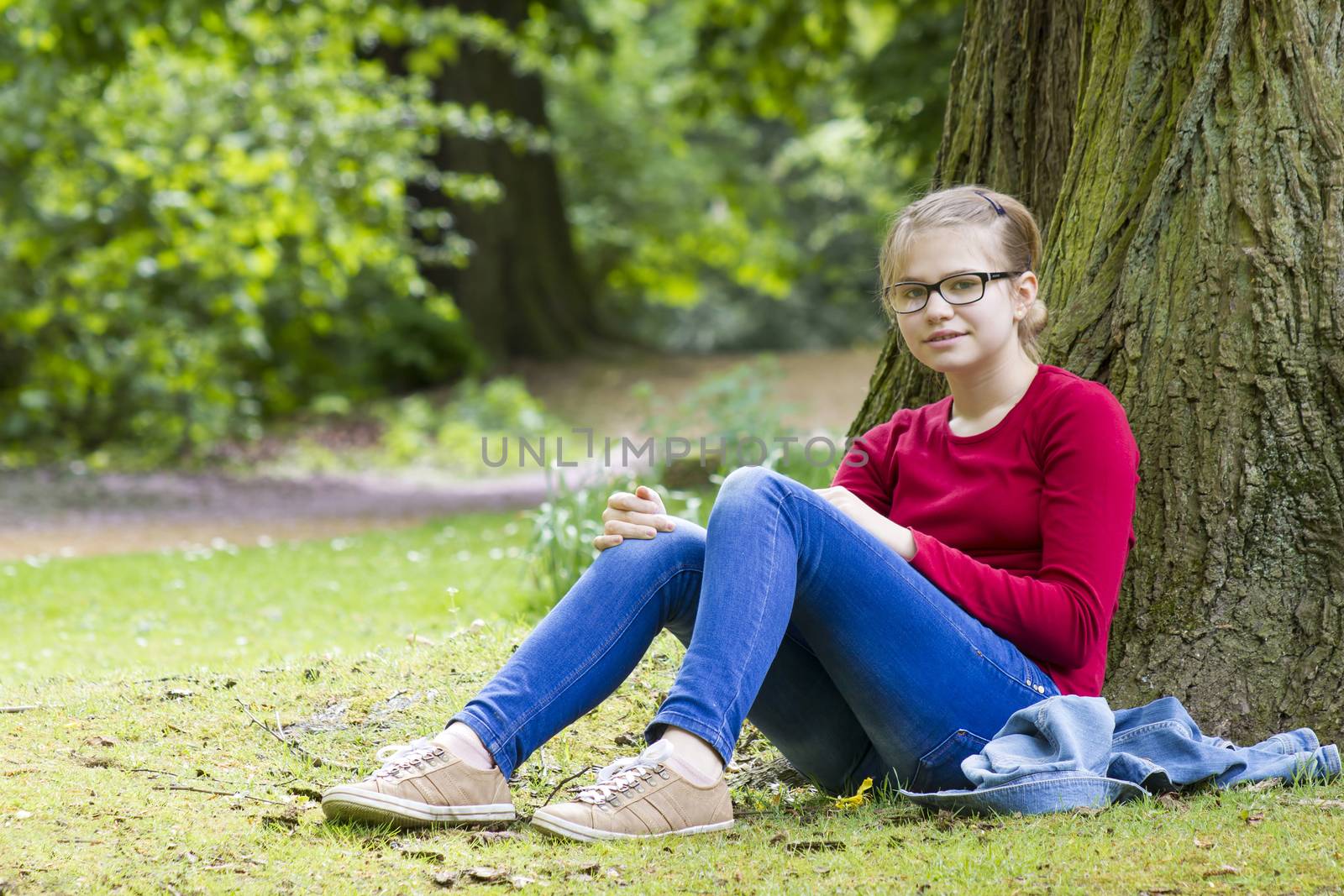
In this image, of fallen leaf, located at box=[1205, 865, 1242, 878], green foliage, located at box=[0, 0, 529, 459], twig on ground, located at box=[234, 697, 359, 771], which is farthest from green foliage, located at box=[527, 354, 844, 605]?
green foliage, located at box=[0, 0, 529, 459]

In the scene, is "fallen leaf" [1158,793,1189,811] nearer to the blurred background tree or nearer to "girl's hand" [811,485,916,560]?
"girl's hand" [811,485,916,560]

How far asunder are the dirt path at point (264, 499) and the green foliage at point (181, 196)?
1089 mm

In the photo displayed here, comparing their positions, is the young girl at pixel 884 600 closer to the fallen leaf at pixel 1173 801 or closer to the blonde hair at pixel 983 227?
the blonde hair at pixel 983 227

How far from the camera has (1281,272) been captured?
2867 millimetres

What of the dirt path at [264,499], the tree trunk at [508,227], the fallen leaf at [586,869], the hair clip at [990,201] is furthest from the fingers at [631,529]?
the tree trunk at [508,227]

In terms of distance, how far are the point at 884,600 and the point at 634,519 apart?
525 millimetres

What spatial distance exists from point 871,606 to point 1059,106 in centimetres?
183

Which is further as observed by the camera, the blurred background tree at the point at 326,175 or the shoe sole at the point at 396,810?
the blurred background tree at the point at 326,175

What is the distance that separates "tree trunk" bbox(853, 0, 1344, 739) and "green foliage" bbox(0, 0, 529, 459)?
291 inches

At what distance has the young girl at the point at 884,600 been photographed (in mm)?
2422

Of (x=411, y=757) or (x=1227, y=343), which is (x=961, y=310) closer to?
(x=1227, y=343)

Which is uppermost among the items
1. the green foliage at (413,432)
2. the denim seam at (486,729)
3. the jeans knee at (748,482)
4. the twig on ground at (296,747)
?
the jeans knee at (748,482)

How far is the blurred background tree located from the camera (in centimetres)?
1012

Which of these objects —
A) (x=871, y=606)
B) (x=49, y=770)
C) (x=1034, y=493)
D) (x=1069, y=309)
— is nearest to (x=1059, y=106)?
(x=1069, y=309)
